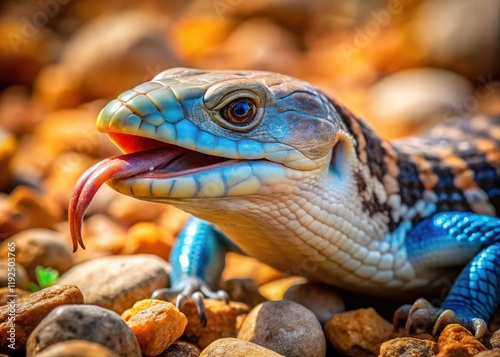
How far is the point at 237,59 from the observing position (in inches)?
399

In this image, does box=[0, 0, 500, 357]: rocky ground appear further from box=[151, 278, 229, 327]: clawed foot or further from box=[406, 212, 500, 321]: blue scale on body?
box=[406, 212, 500, 321]: blue scale on body

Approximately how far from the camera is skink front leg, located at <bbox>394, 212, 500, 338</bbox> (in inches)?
131

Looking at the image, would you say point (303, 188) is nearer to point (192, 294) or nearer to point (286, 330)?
point (286, 330)

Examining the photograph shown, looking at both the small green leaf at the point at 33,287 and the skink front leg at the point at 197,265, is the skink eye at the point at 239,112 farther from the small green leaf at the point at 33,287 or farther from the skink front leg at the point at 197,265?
the small green leaf at the point at 33,287

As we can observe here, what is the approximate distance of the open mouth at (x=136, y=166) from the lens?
115 inches

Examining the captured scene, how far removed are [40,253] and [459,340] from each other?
2762mm

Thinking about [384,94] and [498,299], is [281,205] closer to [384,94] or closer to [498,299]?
[498,299]

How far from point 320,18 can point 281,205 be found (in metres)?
9.15

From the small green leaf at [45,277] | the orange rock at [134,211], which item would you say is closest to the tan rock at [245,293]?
the small green leaf at [45,277]

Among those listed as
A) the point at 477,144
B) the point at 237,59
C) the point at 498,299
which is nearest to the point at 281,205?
the point at 498,299

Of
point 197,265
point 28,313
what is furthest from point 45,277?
point 28,313

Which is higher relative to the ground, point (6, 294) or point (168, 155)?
point (168, 155)

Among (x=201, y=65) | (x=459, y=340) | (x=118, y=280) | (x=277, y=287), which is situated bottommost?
(x=277, y=287)

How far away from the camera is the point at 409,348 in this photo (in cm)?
286
